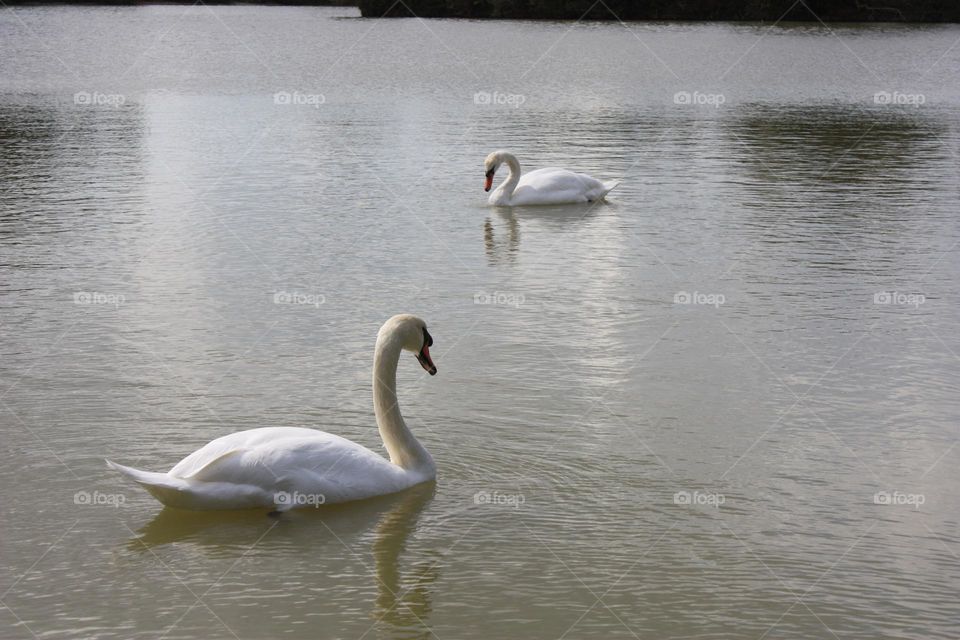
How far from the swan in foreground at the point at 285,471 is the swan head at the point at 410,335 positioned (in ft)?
1.15

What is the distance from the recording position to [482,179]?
15.9m

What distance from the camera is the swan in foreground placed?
607cm

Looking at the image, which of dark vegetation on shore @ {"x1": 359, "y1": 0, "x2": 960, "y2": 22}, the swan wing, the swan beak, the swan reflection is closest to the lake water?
the swan reflection

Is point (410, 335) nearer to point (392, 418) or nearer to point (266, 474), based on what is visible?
point (392, 418)

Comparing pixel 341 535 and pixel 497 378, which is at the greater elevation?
pixel 497 378

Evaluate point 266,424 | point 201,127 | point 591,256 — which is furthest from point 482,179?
point 266,424

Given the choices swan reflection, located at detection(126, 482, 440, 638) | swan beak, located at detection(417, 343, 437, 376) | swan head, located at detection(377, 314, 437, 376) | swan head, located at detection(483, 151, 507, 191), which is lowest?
swan reflection, located at detection(126, 482, 440, 638)

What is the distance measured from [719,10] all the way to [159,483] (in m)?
55.2

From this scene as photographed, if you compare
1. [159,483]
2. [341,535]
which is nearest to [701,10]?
[341,535]

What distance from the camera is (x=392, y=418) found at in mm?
6645

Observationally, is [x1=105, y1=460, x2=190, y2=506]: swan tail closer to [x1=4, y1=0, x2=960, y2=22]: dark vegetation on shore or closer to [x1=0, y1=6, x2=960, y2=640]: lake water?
[x1=0, y1=6, x2=960, y2=640]: lake water

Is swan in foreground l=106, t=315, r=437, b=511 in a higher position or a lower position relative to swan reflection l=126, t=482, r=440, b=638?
higher

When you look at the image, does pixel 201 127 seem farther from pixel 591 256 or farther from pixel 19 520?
pixel 19 520

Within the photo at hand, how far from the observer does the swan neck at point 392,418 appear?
259 inches
